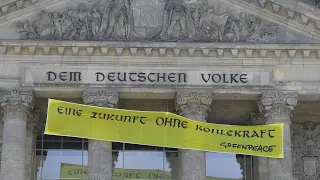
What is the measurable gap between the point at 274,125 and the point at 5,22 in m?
11.3

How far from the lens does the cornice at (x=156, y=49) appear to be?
2867cm

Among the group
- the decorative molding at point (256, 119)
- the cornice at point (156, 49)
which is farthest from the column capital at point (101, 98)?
the decorative molding at point (256, 119)

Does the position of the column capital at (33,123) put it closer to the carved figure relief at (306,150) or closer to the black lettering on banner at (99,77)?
the black lettering on banner at (99,77)

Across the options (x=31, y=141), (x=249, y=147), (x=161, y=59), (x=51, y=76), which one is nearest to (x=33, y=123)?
(x=31, y=141)

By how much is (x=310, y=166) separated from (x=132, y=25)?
32.1 feet

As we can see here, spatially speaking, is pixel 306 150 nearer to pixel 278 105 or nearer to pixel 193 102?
pixel 278 105

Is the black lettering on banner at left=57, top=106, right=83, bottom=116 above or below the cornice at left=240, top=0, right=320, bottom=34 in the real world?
below

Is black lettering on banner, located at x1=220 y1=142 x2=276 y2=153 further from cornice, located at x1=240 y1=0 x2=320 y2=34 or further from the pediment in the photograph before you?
cornice, located at x1=240 y1=0 x2=320 y2=34

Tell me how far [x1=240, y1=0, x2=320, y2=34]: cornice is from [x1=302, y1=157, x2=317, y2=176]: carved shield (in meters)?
5.79

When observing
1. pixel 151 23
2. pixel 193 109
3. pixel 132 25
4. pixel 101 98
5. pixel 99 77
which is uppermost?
pixel 151 23

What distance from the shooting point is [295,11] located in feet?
96.1

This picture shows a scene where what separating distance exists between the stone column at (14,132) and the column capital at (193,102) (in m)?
5.78

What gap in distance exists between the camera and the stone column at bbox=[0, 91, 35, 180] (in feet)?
90.8

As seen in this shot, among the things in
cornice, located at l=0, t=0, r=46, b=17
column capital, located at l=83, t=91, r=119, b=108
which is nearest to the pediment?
cornice, located at l=0, t=0, r=46, b=17
